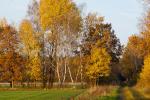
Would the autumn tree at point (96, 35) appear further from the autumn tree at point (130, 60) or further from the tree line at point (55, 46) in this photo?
the autumn tree at point (130, 60)

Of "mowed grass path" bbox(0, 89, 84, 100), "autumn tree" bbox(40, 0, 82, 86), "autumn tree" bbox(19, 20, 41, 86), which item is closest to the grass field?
"mowed grass path" bbox(0, 89, 84, 100)

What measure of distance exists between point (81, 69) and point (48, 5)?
14677 millimetres

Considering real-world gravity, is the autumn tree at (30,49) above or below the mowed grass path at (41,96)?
above

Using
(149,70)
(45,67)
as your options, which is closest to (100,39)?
(45,67)

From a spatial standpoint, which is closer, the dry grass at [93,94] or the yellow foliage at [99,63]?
the dry grass at [93,94]

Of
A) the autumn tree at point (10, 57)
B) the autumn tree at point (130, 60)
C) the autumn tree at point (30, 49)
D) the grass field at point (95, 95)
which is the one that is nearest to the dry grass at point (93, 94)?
the grass field at point (95, 95)

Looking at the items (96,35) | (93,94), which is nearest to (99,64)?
(96,35)

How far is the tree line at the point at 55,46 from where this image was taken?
244 ft

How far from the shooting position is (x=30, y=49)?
78.4 meters

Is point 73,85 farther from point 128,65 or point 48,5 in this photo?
point 128,65

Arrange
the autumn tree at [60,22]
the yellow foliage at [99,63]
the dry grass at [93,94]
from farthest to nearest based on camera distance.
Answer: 1. the yellow foliage at [99,63]
2. the autumn tree at [60,22]
3. the dry grass at [93,94]

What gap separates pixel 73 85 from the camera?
78.4m

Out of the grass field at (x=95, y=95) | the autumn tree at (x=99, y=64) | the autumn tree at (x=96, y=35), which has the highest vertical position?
the autumn tree at (x=96, y=35)

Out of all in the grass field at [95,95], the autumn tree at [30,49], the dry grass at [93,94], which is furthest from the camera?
the autumn tree at [30,49]
